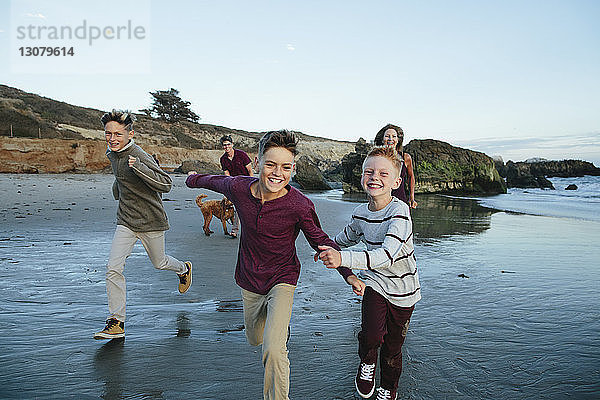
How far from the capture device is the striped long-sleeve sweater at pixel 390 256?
9.29 feet

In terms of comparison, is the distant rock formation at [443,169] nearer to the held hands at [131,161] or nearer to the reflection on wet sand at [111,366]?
the held hands at [131,161]

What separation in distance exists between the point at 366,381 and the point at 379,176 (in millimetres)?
1446

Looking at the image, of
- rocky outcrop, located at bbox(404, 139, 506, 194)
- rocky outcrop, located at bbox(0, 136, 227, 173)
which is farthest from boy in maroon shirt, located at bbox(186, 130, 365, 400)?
rocky outcrop, located at bbox(0, 136, 227, 173)

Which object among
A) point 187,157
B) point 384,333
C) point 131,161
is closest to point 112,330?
point 131,161

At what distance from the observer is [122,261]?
4184mm

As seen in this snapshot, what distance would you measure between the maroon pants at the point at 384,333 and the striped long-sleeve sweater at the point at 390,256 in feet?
0.23

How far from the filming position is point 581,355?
368 centimetres

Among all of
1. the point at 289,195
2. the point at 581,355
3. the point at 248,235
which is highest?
the point at 289,195

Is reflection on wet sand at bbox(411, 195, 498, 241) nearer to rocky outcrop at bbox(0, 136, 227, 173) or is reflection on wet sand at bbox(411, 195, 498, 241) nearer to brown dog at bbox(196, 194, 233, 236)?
brown dog at bbox(196, 194, 233, 236)

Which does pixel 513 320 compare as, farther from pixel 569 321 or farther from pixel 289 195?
pixel 289 195

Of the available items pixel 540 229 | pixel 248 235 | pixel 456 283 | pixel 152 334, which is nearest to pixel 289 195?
pixel 248 235

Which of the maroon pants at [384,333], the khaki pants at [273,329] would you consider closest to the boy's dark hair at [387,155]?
the maroon pants at [384,333]

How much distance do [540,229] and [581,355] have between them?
28.3ft

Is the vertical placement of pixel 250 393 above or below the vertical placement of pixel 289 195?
below
